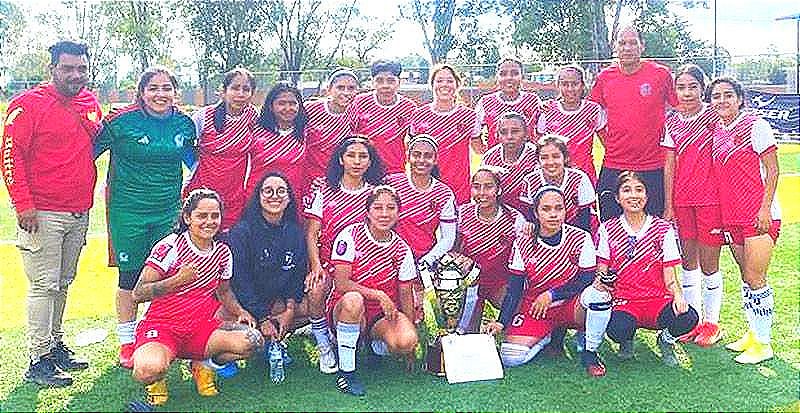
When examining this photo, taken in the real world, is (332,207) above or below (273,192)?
below

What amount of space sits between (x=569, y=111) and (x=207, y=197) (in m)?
2.49

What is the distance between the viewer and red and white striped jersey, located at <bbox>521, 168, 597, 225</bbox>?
4.90 meters

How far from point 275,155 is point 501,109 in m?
1.68

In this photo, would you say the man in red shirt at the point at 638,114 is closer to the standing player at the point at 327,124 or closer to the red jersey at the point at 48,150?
the standing player at the point at 327,124

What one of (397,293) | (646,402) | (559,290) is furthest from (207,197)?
(646,402)

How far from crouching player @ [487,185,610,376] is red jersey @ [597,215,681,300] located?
0.41ft

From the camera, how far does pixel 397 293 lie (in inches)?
173

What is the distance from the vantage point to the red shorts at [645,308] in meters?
4.49

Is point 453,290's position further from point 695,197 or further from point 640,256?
point 695,197

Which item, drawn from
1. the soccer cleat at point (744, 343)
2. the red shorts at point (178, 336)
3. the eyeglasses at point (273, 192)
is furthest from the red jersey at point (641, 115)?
the red shorts at point (178, 336)

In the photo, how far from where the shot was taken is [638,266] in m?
4.54

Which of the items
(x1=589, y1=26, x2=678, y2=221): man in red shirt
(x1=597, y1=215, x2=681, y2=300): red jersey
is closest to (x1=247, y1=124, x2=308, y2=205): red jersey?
(x1=597, y1=215, x2=681, y2=300): red jersey

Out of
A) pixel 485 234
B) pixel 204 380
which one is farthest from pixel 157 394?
pixel 485 234

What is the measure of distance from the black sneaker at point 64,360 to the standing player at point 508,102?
112 inches
